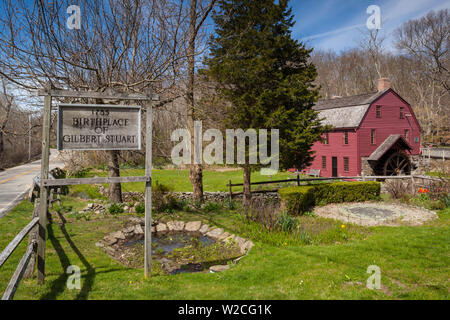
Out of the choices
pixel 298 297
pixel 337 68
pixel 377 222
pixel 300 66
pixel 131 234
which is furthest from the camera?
pixel 337 68

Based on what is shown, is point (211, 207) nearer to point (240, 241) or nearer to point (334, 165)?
point (240, 241)

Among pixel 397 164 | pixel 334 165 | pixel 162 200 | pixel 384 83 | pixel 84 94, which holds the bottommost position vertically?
pixel 162 200

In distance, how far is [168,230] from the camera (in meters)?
9.29

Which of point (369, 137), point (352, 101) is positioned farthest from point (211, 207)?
point (352, 101)

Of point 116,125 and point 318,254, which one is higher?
point 116,125

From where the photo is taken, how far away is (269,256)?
6.01 m

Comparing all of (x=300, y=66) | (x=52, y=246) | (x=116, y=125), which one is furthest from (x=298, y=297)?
(x=300, y=66)

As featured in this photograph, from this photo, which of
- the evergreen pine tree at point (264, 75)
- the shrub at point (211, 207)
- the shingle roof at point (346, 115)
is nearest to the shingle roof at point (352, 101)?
the shingle roof at point (346, 115)

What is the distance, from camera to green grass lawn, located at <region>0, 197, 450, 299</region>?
4160mm

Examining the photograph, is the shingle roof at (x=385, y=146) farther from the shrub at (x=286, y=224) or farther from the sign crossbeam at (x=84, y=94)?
the sign crossbeam at (x=84, y=94)

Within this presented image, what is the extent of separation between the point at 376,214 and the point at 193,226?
22.9 feet

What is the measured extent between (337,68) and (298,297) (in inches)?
2027

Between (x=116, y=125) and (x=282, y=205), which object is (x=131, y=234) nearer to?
(x=116, y=125)

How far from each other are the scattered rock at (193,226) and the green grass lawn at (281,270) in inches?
77.2
